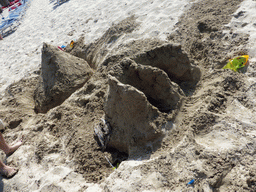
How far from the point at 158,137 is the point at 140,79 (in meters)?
0.84

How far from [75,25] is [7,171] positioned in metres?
4.95

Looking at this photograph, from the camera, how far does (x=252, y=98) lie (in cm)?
210

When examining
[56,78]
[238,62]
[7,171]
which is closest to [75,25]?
[56,78]

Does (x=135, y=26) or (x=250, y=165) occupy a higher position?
(x=135, y=26)

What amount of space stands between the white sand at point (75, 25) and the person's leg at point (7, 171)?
2544mm

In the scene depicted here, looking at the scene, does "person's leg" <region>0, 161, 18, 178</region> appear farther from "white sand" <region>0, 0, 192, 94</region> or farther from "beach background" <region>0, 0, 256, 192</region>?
"white sand" <region>0, 0, 192, 94</region>

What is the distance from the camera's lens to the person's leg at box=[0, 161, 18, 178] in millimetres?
2287

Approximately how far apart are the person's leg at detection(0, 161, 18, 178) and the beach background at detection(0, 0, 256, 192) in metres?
0.08

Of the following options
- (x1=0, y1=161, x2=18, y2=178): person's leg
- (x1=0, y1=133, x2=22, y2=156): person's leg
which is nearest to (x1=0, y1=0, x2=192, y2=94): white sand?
(x1=0, y1=133, x2=22, y2=156): person's leg

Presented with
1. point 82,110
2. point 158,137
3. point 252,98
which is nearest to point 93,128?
point 82,110

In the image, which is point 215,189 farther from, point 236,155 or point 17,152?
point 17,152

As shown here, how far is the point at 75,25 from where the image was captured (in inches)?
232

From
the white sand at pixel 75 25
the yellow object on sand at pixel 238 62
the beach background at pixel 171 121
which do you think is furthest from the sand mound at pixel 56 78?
the yellow object on sand at pixel 238 62

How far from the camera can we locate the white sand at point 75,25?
4.29 metres
